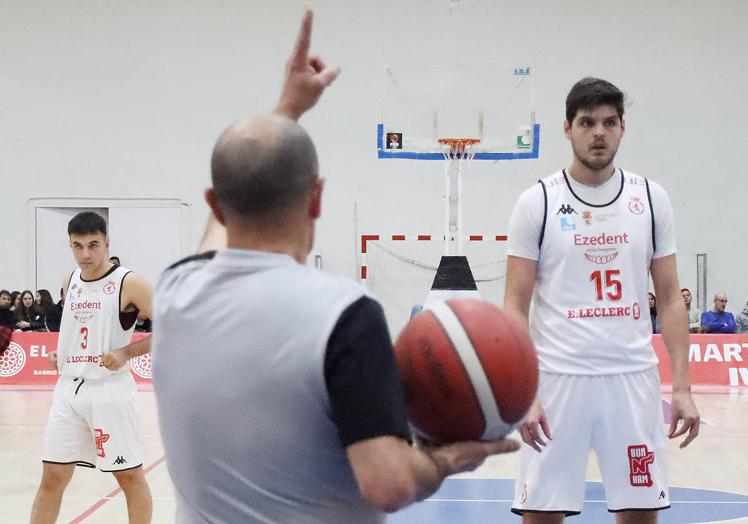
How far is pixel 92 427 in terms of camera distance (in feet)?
15.5

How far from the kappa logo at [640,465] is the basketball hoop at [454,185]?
9458 millimetres

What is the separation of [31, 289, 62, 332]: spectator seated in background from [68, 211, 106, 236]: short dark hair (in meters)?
8.73

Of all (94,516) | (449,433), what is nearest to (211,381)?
(449,433)

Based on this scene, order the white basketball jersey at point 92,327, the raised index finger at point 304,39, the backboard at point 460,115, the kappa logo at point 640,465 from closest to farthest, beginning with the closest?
the raised index finger at point 304,39 → the kappa logo at point 640,465 → the white basketball jersey at point 92,327 → the backboard at point 460,115

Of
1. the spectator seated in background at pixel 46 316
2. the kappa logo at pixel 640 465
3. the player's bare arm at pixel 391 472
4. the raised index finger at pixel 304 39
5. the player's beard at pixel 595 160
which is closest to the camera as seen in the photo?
the player's bare arm at pixel 391 472

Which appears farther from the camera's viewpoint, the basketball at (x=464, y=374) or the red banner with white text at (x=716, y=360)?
the red banner with white text at (x=716, y=360)

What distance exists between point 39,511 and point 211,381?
3.58 metres

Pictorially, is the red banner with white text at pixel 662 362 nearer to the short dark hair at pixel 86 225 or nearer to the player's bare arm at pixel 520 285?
the short dark hair at pixel 86 225

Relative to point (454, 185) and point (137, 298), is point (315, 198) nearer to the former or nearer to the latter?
point (137, 298)

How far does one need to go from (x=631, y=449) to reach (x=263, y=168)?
231cm

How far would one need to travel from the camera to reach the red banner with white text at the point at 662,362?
11797mm

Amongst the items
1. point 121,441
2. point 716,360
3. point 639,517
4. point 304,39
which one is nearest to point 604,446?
point 639,517

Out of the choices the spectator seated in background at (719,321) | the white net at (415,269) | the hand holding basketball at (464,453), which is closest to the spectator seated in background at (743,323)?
the spectator seated in background at (719,321)

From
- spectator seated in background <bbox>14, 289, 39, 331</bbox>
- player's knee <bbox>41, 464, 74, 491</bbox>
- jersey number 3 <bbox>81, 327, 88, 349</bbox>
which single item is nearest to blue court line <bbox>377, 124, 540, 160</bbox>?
spectator seated in background <bbox>14, 289, 39, 331</bbox>
